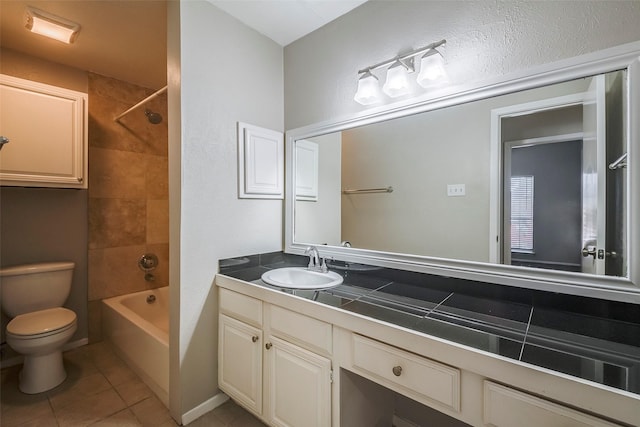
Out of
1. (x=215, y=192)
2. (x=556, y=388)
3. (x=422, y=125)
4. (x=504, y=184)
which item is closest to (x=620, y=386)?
(x=556, y=388)

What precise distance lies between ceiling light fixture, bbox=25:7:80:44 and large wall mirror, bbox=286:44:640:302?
5.88 ft

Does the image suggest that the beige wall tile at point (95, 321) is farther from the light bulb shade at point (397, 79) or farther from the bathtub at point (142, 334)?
the light bulb shade at point (397, 79)

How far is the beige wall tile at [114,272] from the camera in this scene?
241 centimetres

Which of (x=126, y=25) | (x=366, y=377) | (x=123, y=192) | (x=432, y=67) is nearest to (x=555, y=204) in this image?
(x=432, y=67)

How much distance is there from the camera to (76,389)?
1824 millimetres

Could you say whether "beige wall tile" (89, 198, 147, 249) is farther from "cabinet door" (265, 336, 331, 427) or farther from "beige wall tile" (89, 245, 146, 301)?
"cabinet door" (265, 336, 331, 427)

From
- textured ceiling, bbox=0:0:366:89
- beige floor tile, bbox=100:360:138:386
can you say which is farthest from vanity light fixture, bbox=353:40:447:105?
beige floor tile, bbox=100:360:138:386

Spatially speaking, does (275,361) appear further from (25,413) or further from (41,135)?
(41,135)

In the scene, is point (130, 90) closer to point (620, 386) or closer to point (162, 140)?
point (162, 140)

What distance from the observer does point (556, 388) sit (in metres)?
0.69

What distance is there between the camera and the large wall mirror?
1.00 m

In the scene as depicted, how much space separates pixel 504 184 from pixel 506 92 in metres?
0.40

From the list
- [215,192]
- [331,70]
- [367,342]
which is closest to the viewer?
[367,342]

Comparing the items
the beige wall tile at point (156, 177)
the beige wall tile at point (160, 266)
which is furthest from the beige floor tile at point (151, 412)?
the beige wall tile at point (156, 177)
